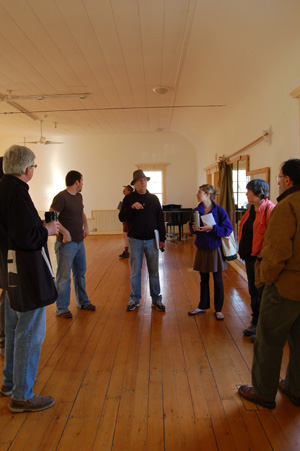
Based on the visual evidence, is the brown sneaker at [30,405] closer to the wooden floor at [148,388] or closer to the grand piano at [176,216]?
the wooden floor at [148,388]

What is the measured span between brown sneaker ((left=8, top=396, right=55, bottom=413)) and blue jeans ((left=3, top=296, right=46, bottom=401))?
23 millimetres

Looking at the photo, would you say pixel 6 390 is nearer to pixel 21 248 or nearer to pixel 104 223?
pixel 21 248

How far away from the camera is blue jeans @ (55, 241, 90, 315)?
11.1 feet

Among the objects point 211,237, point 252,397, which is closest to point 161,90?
point 211,237

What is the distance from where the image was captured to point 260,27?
291cm

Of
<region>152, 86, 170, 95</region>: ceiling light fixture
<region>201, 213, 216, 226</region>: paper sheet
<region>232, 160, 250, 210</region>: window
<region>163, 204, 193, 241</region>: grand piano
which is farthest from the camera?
<region>163, 204, 193, 241</region>: grand piano

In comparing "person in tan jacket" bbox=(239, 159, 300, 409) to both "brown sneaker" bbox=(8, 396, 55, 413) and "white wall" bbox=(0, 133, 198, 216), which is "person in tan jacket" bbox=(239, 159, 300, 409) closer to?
"brown sneaker" bbox=(8, 396, 55, 413)

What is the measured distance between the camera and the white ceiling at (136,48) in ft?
9.46

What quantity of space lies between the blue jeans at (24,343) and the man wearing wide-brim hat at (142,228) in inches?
68.1

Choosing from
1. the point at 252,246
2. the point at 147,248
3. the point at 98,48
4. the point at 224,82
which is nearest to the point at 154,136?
the point at 224,82

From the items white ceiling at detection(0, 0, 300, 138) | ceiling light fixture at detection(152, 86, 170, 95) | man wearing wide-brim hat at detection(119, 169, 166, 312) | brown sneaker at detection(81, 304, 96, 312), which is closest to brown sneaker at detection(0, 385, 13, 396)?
brown sneaker at detection(81, 304, 96, 312)

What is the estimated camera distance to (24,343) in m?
1.90

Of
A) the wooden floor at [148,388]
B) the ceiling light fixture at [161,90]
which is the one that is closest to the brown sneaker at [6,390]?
the wooden floor at [148,388]

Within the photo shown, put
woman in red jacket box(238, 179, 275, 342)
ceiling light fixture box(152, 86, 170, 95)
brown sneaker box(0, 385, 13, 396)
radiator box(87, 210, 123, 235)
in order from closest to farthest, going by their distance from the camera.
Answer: brown sneaker box(0, 385, 13, 396) < woman in red jacket box(238, 179, 275, 342) < ceiling light fixture box(152, 86, 170, 95) < radiator box(87, 210, 123, 235)
